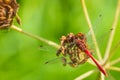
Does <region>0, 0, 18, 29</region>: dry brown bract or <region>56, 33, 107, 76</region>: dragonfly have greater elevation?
<region>0, 0, 18, 29</region>: dry brown bract

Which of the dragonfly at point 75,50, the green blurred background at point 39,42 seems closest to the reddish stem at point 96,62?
the dragonfly at point 75,50

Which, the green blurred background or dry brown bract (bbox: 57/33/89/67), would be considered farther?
the green blurred background

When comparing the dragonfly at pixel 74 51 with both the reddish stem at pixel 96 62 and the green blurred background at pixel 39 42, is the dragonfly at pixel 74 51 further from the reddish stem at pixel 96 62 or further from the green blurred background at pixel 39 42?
the green blurred background at pixel 39 42

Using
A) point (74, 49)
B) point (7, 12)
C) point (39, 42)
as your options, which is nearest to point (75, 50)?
point (74, 49)

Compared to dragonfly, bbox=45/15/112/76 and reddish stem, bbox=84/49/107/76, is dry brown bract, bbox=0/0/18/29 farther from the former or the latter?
reddish stem, bbox=84/49/107/76

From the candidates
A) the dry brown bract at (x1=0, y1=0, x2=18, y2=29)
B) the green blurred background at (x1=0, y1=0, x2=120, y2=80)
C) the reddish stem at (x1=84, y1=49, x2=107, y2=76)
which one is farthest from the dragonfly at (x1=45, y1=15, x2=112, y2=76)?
the green blurred background at (x1=0, y1=0, x2=120, y2=80)

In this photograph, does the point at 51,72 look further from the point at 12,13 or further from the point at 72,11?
the point at 12,13

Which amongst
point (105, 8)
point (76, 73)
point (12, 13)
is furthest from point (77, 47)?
point (105, 8)

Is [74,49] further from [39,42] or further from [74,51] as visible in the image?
[39,42]
